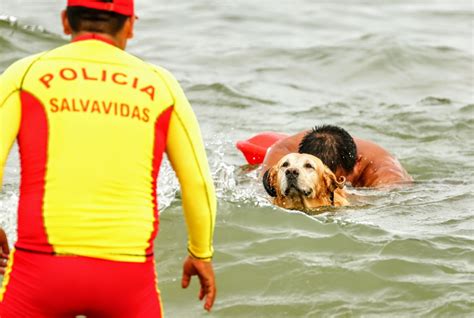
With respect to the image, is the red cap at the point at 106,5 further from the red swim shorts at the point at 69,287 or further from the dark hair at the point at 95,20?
the red swim shorts at the point at 69,287

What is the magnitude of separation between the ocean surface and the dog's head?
0.16 meters

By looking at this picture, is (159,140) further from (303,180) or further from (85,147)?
(303,180)

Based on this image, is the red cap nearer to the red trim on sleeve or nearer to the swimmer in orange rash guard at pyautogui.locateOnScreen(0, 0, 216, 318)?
the swimmer in orange rash guard at pyautogui.locateOnScreen(0, 0, 216, 318)

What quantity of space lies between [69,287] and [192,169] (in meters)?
0.65

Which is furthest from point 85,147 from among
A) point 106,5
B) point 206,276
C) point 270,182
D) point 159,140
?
point 270,182

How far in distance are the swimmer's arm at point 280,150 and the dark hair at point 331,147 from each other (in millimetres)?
389

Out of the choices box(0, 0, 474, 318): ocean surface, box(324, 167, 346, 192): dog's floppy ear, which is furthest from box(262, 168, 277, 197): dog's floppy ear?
box(324, 167, 346, 192): dog's floppy ear

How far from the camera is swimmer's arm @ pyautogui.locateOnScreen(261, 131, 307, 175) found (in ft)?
30.6

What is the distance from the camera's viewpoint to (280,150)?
9.42 m

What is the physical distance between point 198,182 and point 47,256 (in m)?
0.64

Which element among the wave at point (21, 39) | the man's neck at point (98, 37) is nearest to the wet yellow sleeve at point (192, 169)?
the man's neck at point (98, 37)

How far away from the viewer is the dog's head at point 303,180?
8172 millimetres

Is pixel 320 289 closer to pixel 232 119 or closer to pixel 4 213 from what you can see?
pixel 4 213

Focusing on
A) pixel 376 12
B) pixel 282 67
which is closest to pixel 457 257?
pixel 282 67
